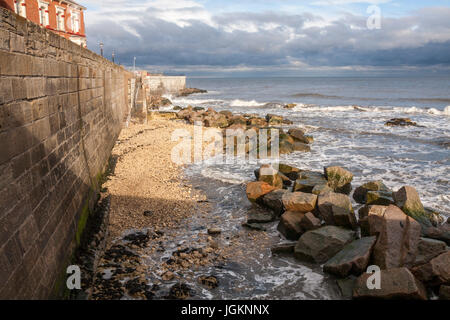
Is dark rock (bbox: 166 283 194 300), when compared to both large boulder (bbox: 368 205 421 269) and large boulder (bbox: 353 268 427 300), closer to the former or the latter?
large boulder (bbox: 353 268 427 300)

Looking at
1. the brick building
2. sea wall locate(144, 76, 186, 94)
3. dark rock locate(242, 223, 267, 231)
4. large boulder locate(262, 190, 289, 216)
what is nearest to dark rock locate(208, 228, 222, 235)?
dark rock locate(242, 223, 267, 231)

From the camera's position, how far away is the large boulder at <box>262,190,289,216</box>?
333 inches

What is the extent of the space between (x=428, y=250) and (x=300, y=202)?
9.25 ft

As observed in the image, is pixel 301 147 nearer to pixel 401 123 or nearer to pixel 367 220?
pixel 367 220

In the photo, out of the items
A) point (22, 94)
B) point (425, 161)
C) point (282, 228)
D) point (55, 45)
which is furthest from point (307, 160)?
point (22, 94)

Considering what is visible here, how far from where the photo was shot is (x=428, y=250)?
18.1ft

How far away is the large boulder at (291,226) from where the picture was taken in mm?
7238

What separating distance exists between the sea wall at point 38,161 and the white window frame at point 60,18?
2215 cm

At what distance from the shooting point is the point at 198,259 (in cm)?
637

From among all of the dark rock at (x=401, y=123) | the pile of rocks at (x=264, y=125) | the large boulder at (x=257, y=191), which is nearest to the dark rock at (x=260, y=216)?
the large boulder at (x=257, y=191)

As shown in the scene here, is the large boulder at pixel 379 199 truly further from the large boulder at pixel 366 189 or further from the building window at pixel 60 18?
the building window at pixel 60 18

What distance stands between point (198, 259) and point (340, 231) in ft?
9.59

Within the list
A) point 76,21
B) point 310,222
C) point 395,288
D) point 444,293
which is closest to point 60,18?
point 76,21
